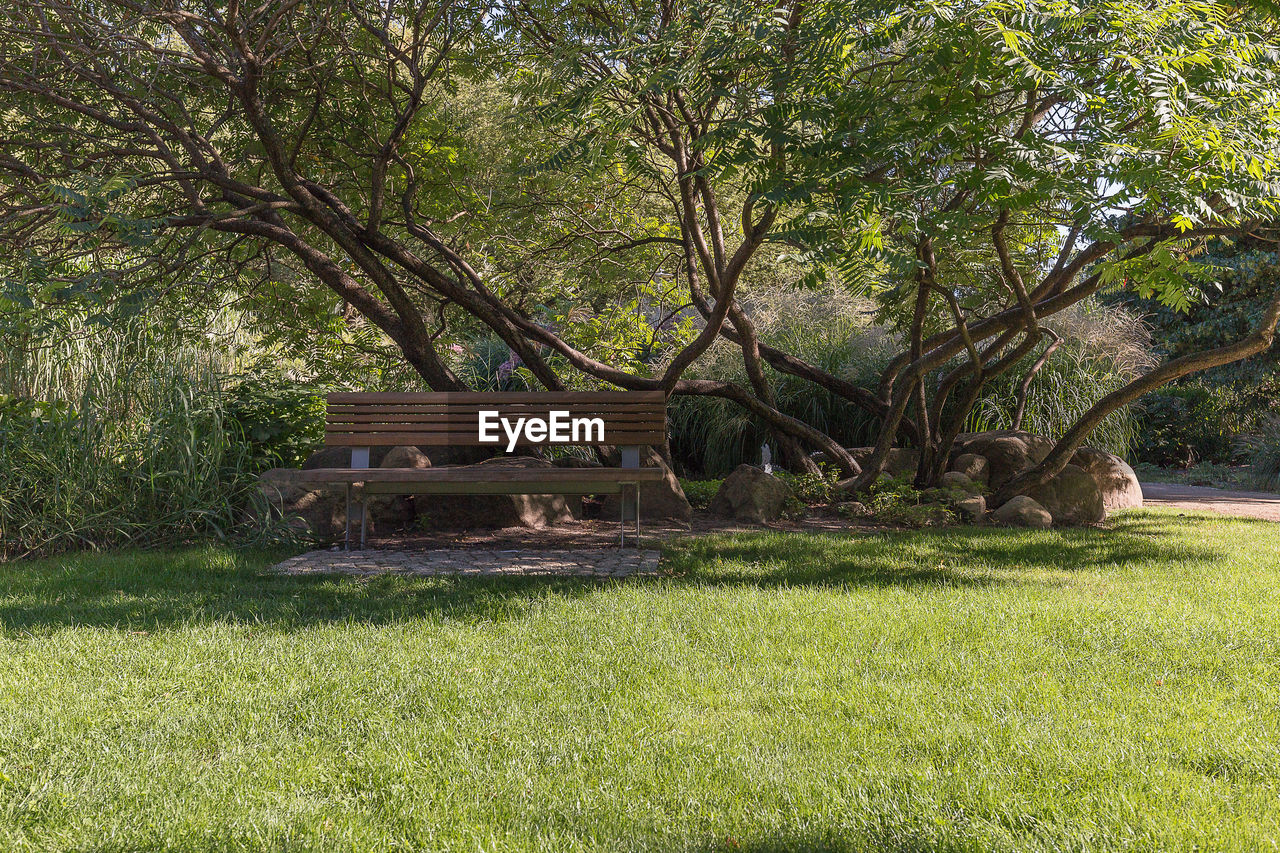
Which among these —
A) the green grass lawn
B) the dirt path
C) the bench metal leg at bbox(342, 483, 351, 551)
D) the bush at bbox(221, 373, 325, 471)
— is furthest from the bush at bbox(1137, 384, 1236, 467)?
the bench metal leg at bbox(342, 483, 351, 551)

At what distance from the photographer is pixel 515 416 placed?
24.9 feet

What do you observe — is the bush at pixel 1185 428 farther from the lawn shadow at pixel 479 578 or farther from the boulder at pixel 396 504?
the boulder at pixel 396 504

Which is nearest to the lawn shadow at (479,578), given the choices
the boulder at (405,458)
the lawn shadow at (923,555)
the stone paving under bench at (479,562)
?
the lawn shadow at (923,555)

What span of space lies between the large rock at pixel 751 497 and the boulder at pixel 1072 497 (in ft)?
7.81

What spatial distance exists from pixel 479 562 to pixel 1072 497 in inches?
221

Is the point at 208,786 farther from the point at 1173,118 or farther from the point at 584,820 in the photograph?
the point at 1173,118

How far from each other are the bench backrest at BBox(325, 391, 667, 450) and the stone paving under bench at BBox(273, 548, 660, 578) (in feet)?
3.27

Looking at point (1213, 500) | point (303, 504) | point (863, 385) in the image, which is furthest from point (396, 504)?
point (1213, 500)

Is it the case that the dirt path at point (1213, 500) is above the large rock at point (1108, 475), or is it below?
below

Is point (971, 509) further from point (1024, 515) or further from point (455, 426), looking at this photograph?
point (455, 426)

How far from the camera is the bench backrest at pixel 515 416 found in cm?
753

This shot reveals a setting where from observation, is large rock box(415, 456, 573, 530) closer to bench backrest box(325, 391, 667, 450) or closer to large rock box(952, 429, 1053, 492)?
bench backrest box(325, 391, 667, 450)

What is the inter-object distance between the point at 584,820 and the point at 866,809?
0.77 m

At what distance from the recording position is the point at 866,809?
2.53 meters
